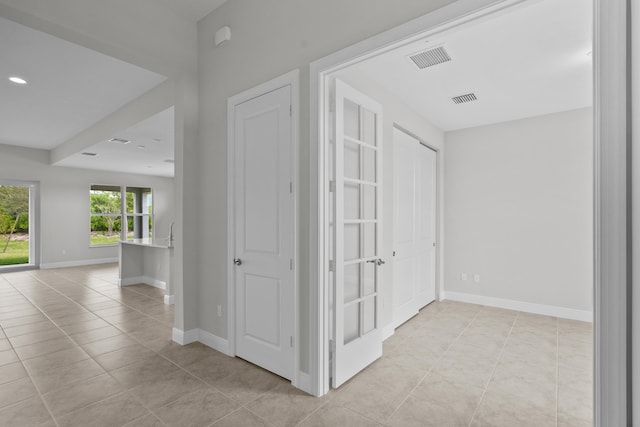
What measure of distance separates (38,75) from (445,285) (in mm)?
6420

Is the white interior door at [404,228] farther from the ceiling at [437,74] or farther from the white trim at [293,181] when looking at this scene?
the white trim at [293,181]

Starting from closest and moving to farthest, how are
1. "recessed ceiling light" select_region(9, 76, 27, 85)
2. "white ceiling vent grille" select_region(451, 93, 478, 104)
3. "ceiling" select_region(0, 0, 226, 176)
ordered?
"ceiling" select_region(0, 0, 226, 176) < "white ceiling vent grille" select_region(451, 93, 478, 104) < "recessed ceiling light" select_region(9, 76, 27, 85)

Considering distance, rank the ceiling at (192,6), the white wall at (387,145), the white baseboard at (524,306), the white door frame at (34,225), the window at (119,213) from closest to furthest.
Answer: the ceiling at (192,6) < the white wall at (387,145) < the white baseboard at (524,306) < the white door frame at (34,225) < the window at (119,213)

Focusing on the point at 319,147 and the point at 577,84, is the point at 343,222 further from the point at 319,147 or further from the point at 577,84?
the point at 577,84

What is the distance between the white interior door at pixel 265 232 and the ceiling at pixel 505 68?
2.75 ft

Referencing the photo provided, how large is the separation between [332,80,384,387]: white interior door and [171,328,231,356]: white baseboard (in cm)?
124

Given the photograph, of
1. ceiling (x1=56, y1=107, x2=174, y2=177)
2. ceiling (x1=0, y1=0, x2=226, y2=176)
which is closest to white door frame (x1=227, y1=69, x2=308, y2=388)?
ceiling (x1=0, y1=0, x2=226, y2=176)

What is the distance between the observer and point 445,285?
5.28 meters

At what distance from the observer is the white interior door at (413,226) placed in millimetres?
3902

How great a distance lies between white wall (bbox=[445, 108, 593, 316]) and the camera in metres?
4.23

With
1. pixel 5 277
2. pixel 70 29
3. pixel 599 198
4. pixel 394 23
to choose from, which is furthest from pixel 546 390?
pixel 5 277

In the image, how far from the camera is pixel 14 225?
28.1 feet

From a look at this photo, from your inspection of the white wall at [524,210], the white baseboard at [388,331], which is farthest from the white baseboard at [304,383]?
the white wall at [524,210]

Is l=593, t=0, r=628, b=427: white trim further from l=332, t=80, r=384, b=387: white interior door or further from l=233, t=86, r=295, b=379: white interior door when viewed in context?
l=233, t=86, r=295, b=379: white interior door
